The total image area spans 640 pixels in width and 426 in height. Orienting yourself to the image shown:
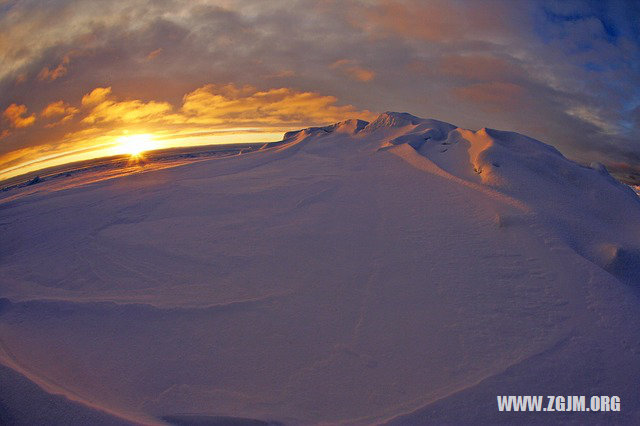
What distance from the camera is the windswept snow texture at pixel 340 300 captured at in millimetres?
1636

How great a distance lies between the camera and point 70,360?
6.33 feet

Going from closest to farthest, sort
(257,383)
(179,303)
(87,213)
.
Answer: (257,383)
(179,303)
(87,213)

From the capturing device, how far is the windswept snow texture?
1636 mm

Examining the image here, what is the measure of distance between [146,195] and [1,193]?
5.57 m

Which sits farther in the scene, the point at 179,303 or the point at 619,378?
the point at 179,303

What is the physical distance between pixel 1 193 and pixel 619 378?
1018 cm

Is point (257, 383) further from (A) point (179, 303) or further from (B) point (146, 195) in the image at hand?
(B) point (146, 195)

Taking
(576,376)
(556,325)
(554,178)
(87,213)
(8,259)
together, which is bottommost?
(576,376)

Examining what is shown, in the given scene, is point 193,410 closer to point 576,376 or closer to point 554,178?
point 576,376

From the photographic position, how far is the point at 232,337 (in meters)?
1.98


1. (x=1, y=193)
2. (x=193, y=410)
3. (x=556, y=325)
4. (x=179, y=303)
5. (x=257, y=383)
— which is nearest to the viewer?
(x=193, y=410)

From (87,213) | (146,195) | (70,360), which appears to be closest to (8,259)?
(87,213)

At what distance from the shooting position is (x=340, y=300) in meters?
2.18

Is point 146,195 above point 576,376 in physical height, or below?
above
